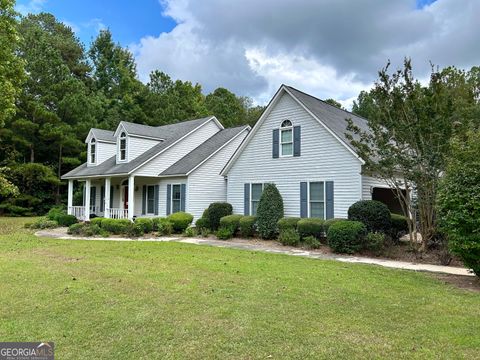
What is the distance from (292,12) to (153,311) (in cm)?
1352

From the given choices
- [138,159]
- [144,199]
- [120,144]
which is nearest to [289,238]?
[144,199]

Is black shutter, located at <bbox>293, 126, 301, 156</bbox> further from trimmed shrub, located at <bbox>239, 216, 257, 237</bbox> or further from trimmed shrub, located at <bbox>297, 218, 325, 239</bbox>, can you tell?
trimmed shrub, located at <bbox>239, 216, 257, 237</bbox>

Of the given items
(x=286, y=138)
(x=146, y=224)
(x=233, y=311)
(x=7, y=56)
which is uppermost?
(x=7, y=56)

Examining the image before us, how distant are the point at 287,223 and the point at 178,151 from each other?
10.5 metres

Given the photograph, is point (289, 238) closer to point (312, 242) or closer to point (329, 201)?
point (312, 242)

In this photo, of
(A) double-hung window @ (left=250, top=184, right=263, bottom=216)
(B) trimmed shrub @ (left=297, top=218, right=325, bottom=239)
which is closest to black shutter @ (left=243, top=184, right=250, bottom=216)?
(A) double-hung window @ (left=250, top=184, right=263, bottom=216)

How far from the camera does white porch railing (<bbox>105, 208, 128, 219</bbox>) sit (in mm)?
20469

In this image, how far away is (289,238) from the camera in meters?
13.4

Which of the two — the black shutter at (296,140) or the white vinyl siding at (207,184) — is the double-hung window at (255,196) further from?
the white vinyl siding at (207,184)

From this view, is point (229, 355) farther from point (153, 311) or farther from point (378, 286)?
point (378, 286)

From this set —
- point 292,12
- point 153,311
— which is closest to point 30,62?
point 292,12

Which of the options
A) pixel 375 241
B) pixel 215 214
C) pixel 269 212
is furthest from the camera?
pixel 215 214

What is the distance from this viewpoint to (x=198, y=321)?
4.80 meters

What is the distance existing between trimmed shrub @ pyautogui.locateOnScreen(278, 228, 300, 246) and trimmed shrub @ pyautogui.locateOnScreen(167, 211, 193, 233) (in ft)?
18.3
